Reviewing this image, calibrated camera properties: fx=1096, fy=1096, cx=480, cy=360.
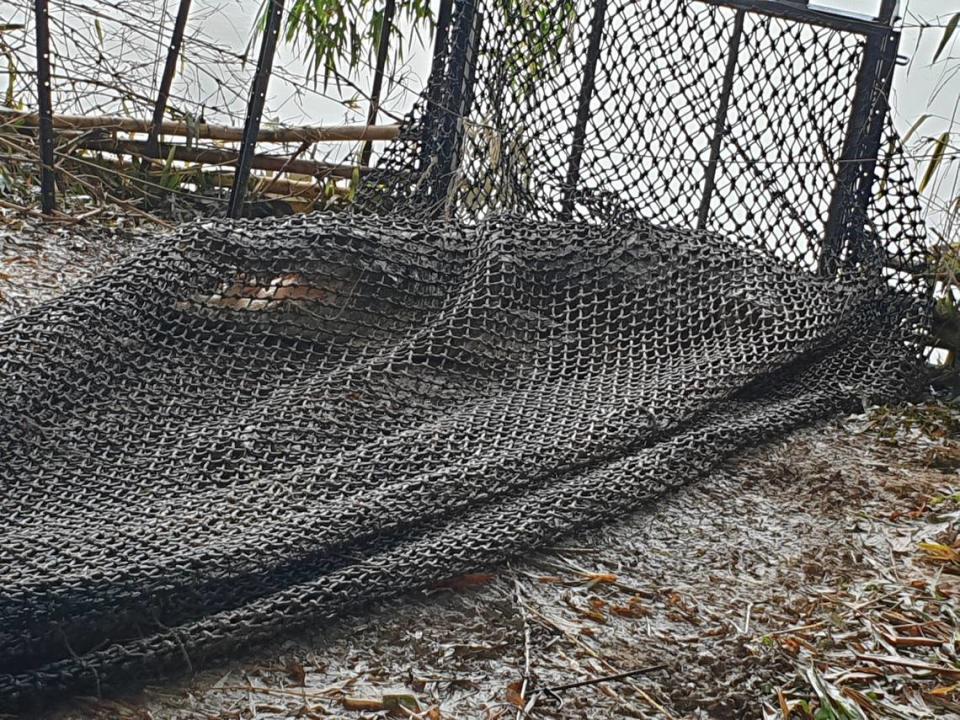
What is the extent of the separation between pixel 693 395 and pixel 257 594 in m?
0.88

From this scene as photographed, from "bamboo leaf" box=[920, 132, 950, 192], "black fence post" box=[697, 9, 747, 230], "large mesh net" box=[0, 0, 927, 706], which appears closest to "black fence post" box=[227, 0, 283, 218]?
"large mesh net" box=[0, 0, 927, 706]

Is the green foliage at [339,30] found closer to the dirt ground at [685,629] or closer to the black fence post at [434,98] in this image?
the black fence post at [434,98]

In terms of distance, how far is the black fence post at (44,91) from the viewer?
252cm

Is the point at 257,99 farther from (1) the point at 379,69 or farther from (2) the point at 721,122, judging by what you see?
(2) the point at 721,122

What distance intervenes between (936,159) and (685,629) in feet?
4.22

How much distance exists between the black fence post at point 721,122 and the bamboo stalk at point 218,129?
834 millimetres

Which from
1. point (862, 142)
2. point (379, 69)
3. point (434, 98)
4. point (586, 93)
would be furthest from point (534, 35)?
point (862, 142)

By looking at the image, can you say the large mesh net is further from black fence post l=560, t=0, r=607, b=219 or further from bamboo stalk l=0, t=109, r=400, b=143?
bamboo stalk l=0, t=109, r=400, b=143

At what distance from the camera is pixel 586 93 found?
2.56 m

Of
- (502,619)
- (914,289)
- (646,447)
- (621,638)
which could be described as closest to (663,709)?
(621,638)

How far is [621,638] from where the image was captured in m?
1.39

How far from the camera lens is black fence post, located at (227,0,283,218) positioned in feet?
8.05

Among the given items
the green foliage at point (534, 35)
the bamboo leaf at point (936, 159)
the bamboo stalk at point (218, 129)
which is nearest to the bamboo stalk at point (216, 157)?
the bamboo stalk at point (218, 129)

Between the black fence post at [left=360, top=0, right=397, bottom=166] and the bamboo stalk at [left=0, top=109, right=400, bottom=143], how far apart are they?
0.12 ft
